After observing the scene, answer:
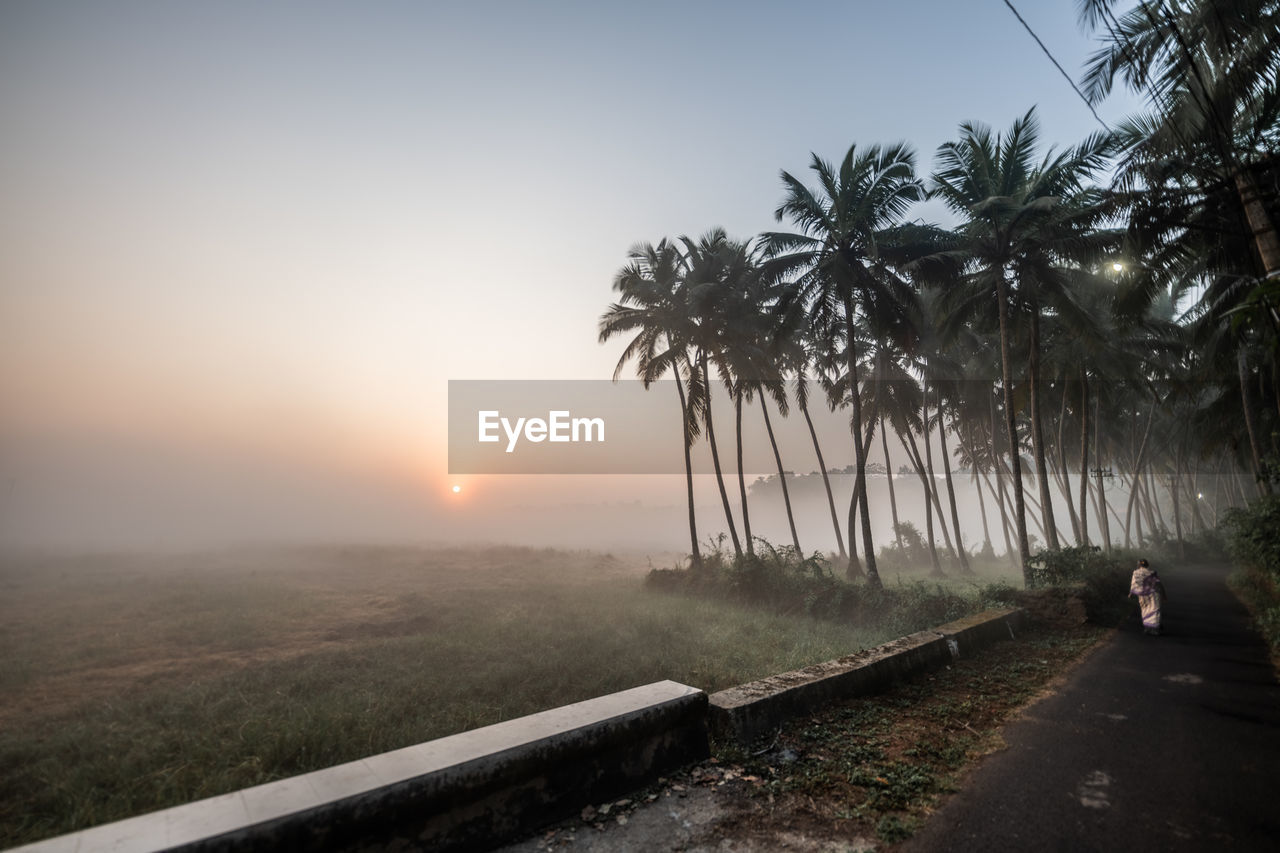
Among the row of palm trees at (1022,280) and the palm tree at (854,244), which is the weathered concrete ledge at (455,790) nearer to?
the row of palm trees at (1022,280)

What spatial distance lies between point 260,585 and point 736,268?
837 inches

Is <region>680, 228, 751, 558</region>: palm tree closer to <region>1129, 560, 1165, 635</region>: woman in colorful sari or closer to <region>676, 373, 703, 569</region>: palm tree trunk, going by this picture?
<region>676, 373, 703, 569</region>: palm tree trunk

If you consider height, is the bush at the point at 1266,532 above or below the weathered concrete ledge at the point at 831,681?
above

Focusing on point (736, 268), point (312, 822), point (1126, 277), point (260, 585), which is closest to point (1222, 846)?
point (312, 822)

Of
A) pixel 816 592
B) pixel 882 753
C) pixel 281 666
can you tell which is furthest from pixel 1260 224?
pixel 281 666

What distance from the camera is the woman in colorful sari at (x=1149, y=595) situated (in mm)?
9547

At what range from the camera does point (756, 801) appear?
3.40 metres

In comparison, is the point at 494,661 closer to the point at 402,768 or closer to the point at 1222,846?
the point at 402,768

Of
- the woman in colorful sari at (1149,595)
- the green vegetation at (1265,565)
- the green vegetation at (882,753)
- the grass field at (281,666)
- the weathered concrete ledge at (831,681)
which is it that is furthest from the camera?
the woman in colorful sari at (1149,595)

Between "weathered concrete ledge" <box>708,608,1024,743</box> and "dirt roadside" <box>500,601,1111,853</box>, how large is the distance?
12cm

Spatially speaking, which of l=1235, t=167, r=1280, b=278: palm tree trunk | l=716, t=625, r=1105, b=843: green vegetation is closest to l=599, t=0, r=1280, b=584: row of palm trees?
l=1235, t=167, r=1280, b=278: palm tree trunk

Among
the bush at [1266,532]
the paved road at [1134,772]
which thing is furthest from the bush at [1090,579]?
the paved road at [1134,772]

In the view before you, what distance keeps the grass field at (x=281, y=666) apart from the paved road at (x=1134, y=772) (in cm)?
404

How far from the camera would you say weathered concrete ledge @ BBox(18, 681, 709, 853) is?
214 cm
